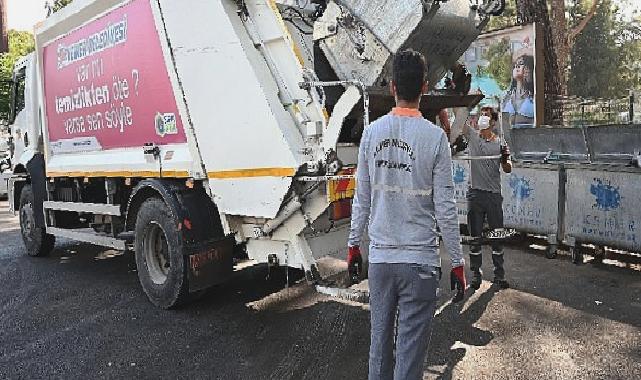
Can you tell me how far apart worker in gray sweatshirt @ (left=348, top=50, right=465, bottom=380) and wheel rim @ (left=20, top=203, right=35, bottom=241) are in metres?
6.86

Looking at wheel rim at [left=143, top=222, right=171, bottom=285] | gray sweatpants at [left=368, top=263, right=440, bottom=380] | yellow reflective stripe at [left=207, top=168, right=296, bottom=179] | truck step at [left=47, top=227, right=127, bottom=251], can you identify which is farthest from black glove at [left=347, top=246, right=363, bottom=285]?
truck step at [left=47, top=227, right=127, bottom=251]

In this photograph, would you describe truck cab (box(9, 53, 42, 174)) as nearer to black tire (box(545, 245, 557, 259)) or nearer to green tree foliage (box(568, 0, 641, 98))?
black tire (box(545, 245, 557, 259))

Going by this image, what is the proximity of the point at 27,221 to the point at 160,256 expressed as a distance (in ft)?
12.3

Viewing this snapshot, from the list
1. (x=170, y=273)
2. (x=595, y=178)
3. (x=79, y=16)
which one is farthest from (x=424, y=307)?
(x=79, y=16)

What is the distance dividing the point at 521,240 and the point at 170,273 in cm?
486

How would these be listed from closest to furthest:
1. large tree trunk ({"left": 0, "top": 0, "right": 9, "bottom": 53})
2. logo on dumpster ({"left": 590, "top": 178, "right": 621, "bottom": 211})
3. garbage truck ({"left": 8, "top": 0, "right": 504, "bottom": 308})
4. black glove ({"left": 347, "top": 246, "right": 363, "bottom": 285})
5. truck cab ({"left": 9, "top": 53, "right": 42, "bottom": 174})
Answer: black glove ({"left": 347, "top": 246, "right": 363, "bottom": 285})
garbage truck ({"left": 8, "top": 0, "right": 504, "bottom": 308})
logo on dumpster ({"left": 590, "top": 178, "right": 621, "bottom": 211})
truck cab ({"left": 9, "top": 53, "right": 42, "bottom": 174})
large tree trunk ({"left": 0, "top": 0, "right": 9, "bottom": 53})

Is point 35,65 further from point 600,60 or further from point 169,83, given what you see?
point 600,60

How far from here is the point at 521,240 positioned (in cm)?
781

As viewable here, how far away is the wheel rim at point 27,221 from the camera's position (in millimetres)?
8148

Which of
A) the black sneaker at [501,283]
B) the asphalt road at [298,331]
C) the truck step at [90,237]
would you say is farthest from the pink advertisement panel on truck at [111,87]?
the black sneaker at [501,283]

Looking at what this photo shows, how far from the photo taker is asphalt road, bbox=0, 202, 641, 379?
3980mm

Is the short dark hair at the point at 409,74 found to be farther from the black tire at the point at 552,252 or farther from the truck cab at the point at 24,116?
the truck cab at the point at 24,116

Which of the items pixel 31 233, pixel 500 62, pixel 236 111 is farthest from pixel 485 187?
pixel 500 62

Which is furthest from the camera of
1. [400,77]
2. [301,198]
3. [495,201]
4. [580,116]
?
[580,116]
